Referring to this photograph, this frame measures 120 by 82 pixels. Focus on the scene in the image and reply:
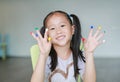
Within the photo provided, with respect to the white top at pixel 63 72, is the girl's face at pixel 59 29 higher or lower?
higher

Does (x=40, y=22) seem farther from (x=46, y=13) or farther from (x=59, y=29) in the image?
(x=59, y=29)

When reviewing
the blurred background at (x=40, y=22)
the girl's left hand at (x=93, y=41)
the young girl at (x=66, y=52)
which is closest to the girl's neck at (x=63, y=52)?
the young girl at (x=66, y=52)

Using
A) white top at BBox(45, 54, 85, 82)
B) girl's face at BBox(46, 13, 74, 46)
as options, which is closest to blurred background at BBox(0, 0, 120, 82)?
white top at BBox(45, 54, 85, 82)

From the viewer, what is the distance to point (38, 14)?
6.07 m

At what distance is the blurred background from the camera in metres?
5.82

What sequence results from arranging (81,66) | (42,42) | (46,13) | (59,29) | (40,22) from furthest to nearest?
(40,22)
(46,13)
(81,66)
(59,29)
(42,42)

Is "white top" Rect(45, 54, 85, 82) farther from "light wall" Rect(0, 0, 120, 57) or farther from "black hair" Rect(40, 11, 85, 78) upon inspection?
"light wall" Rect(0, 0, 120, 57)

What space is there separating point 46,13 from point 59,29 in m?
4.88

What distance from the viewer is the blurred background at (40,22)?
19.1 ft

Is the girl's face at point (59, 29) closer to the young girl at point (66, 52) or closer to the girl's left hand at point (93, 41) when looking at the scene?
the young girl at point (66, 52)

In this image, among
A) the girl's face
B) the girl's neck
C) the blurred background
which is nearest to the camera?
the girl's face

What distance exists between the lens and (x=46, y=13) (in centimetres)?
600

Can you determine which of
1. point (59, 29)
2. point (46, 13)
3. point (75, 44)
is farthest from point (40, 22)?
point (59, 29)

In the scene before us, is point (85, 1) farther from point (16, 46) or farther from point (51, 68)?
point (51, 68)
